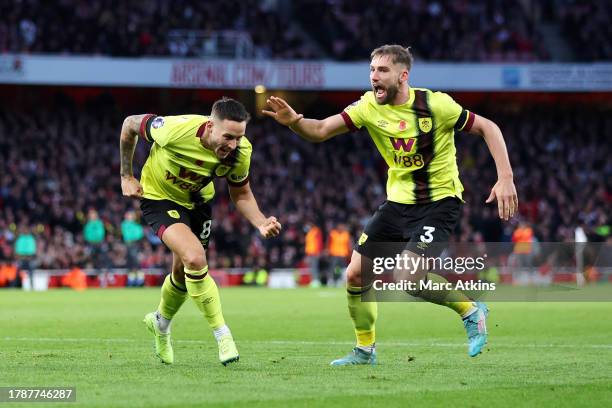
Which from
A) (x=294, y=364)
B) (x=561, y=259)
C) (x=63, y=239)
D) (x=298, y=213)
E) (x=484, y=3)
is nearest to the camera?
→ (x=294, y=364)

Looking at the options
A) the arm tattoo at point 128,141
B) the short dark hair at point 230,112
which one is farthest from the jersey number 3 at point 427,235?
the arm tattoo at point 128,141

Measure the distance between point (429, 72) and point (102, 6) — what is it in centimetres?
1068

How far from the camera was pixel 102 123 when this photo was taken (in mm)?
36562

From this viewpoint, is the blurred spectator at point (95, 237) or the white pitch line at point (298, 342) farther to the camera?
the blurred spectator at point (95, 237)

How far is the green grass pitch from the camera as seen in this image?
670 centimetres

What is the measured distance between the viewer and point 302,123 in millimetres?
8430

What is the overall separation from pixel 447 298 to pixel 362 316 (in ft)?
2.39

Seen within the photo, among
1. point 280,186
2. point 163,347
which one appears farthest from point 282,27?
point 163,347

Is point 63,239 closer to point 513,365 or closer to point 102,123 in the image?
point 102,123

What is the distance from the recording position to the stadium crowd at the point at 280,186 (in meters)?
29.3

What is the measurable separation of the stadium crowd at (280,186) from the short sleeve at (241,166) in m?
19.1

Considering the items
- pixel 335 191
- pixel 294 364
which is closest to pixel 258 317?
pixel 294 364

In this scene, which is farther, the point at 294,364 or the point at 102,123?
the point at 102,123

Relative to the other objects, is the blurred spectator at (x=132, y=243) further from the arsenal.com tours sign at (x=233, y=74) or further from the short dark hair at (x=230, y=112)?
the short dark hair at (x=230, y=112)
